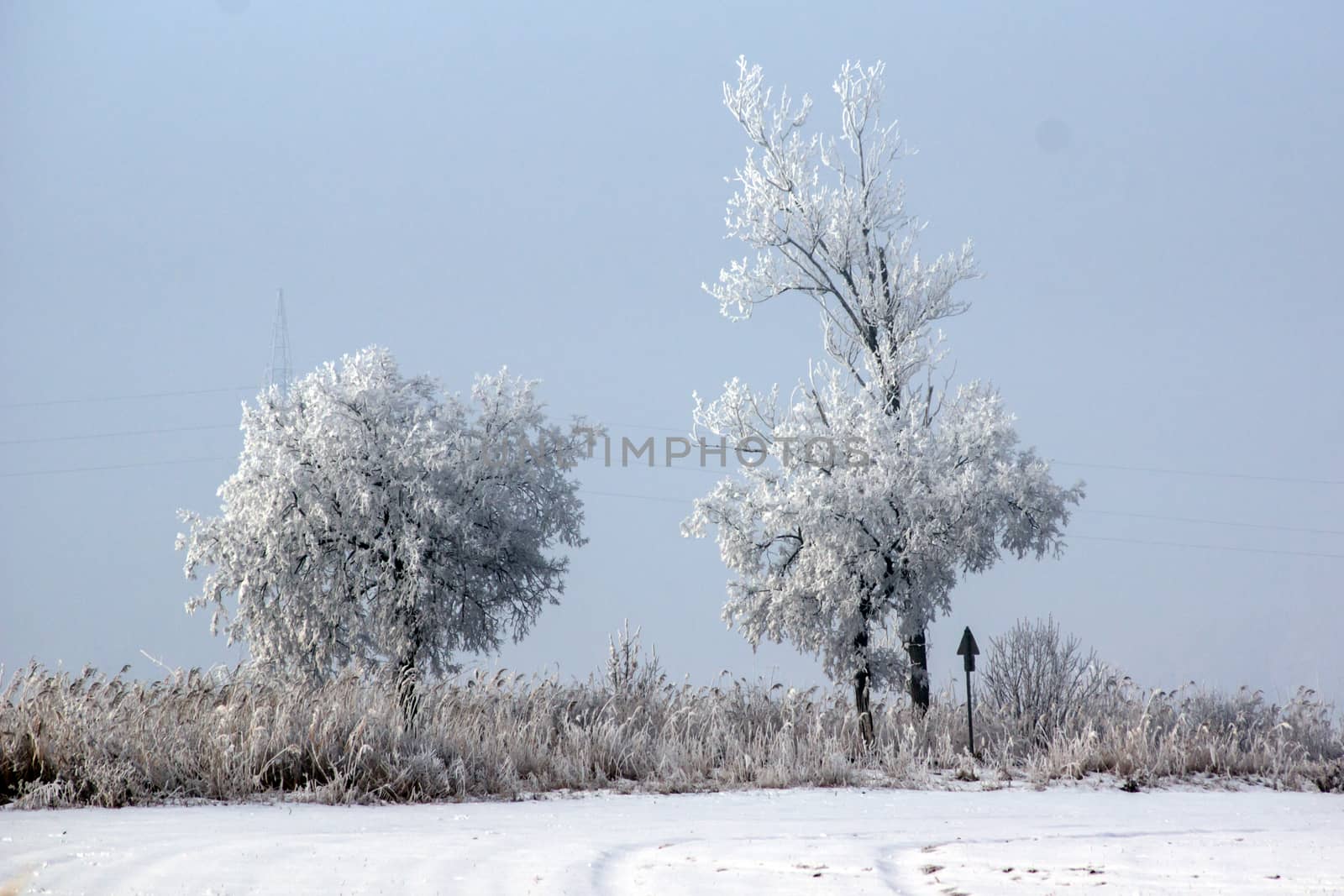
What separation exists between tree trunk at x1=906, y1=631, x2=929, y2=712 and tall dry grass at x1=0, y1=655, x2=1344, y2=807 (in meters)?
1.09

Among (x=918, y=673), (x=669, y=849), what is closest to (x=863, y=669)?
(x=918, y=673)

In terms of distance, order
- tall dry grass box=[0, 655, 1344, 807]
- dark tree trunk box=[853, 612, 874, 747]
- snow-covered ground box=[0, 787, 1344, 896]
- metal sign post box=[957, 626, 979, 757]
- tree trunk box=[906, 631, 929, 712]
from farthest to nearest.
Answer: tree trunk box=[906, 631, 929, 712], dark tree trunk box=[853, 612, 874, 747], metal sign post box=[957, 626, 979, 757], tall dry grass box=[0, 655, 1344, 807], snow-covered ground box=[0, 787, 1344, 896]

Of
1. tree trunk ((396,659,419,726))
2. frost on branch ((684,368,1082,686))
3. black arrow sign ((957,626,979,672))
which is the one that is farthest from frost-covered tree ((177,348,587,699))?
black arrow sign ((957,626,979,672))

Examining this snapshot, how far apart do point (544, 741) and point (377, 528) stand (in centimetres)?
771

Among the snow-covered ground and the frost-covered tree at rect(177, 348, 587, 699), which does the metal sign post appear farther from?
the frost-covered tree at rect(177, 348, 587, 699)

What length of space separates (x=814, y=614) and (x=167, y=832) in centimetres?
1106

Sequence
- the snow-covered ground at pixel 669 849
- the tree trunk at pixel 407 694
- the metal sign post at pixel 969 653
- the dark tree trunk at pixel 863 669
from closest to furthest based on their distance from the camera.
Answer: the snow-covered ground at pixel 669 849, the tree trunk at pixel 407 694, the metal sign post at pixel 969 653, the dark tree trunk at pixel 863 669

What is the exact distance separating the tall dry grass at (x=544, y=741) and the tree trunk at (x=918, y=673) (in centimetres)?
109

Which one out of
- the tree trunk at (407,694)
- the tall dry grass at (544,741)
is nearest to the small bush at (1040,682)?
the tall dry grass at (544,741)

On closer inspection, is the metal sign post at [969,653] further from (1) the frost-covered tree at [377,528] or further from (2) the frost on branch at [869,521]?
(1) the frost-covered tree at [377,528]

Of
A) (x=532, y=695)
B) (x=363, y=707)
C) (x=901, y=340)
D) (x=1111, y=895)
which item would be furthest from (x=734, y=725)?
(x=901, y=340)

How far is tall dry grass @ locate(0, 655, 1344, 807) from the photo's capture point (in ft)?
31.4

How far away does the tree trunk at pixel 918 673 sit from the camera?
58.0 ft

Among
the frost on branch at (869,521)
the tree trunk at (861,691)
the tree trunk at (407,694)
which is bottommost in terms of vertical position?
the tree trunk at (861,691)
